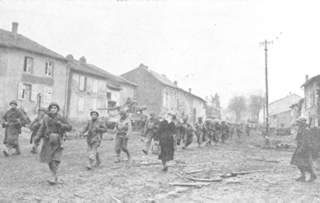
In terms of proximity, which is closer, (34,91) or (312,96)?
(34,91)

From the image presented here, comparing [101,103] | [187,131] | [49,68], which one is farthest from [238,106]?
[187,131]

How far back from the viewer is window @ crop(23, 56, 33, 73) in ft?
96.5

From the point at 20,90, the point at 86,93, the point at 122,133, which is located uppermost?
the point at 86,93

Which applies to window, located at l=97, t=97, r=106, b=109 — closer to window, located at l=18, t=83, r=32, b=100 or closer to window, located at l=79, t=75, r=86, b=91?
window, located at l=79, t=75, r=86, b=91

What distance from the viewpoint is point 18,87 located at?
2852 centimetres

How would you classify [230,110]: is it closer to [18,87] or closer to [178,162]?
[18,87]

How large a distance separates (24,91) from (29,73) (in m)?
1.68

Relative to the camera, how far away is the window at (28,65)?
1158 inches

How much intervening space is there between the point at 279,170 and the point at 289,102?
3048 inches

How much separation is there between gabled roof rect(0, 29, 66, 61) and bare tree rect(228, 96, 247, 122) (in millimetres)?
80194

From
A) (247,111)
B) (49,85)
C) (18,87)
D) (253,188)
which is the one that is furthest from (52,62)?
(247,111)

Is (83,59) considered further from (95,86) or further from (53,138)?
(53,138)

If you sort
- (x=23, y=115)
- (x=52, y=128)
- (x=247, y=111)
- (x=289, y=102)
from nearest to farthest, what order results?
(x=52, y=128)
(x=23, y=115)
(x=289, y=102)
(x=247, y=111)

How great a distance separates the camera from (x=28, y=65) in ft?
97.5
